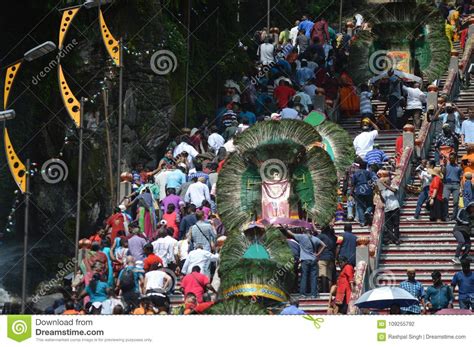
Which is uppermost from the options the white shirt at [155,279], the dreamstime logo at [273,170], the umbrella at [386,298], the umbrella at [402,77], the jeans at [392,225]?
the umbrella at [402,77]

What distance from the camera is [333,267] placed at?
151ft

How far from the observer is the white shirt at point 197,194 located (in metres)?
49.2

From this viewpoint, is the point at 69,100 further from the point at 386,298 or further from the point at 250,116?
the point at 386,298

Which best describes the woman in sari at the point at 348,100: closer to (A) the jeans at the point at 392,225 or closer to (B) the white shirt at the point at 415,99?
(B) the white shirt at the point at 415,99

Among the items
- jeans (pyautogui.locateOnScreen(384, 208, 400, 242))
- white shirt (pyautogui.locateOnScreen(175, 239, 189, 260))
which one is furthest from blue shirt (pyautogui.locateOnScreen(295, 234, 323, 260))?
jeans (pyautogui.locateOnScreen(384, 208, 400, 242))

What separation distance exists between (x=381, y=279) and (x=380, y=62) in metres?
12.8

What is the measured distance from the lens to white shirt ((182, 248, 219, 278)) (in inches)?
1809

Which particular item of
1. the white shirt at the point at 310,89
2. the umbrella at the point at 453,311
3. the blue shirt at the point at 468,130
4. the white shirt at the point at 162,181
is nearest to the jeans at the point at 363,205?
the blue shirt at the point at 468,130

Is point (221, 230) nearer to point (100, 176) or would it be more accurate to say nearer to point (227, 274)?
point (227, 274)

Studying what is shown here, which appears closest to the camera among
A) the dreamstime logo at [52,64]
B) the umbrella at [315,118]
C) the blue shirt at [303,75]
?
the umbrella at [315,118]
